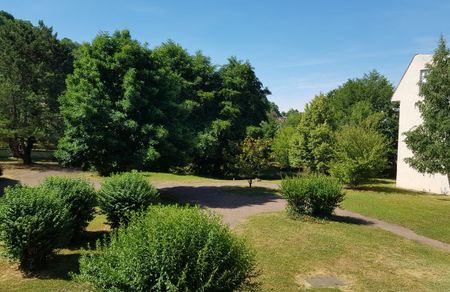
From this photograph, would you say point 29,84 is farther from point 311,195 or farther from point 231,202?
point 311,195

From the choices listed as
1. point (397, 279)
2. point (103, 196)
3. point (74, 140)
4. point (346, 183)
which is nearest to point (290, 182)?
point (397, 279)

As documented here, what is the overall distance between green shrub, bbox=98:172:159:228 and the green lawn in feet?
37.7

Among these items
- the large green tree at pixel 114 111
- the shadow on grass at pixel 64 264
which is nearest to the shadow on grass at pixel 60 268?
the shadow on grass at pixel 64 264

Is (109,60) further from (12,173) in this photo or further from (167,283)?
(167,283)

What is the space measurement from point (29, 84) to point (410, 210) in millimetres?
31062

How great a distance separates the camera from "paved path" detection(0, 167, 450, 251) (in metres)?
15.5

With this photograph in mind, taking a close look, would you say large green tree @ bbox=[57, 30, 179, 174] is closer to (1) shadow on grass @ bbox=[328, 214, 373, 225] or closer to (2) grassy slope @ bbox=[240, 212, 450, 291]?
(2) grassy slope @ bbox=[240, 212, 450, 291]

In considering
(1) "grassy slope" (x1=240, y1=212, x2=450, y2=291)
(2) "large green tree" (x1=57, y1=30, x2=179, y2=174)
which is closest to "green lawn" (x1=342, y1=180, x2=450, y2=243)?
(1) "grassy slope" (x1=240, y1=212, x2=450, y2=291)

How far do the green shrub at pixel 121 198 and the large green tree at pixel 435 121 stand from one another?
56.4ft

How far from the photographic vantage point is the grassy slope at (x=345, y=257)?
9492 mm

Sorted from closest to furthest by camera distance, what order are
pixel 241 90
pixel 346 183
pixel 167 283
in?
pixel 167 283 < pixel 346 183 < pixel 241 90

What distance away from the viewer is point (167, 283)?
5086 millimetres

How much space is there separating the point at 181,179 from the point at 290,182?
42.8 feet

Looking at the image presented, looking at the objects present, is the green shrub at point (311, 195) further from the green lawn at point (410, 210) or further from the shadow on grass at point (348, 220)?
the green lawn at point (410, 210)
